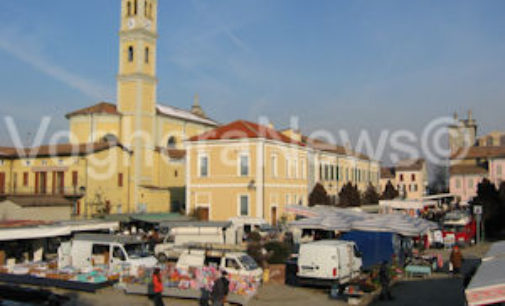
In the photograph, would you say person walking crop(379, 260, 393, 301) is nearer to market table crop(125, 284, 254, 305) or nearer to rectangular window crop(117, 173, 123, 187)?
market table crop(125, 284, 254, 305)

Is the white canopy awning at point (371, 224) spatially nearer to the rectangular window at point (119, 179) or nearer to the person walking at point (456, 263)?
the person walking at point (456, 263)

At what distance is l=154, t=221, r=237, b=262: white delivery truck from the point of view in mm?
24781

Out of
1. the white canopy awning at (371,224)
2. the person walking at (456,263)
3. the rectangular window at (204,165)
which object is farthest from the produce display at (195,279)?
the rectangular window at (204,165)

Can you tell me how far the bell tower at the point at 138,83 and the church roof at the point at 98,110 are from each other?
1035mm

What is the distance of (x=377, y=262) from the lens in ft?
74.1

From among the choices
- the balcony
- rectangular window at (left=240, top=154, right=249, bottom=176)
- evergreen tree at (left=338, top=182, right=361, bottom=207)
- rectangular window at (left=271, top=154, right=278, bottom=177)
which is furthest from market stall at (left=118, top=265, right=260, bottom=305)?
evergreen tree at (left=338, top=182, right=361, bottom=207)

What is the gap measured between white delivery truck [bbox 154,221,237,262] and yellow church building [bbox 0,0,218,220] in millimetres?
17091

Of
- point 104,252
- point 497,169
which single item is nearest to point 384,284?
point 104,252

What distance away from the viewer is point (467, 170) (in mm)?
77625

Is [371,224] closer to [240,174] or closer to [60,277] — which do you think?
[60,277]

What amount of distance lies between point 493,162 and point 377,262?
199 feet

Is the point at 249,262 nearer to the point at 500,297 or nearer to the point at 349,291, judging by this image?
the point at 349,291

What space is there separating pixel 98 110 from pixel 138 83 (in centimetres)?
524

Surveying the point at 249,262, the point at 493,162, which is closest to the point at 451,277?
the point at 249,262
